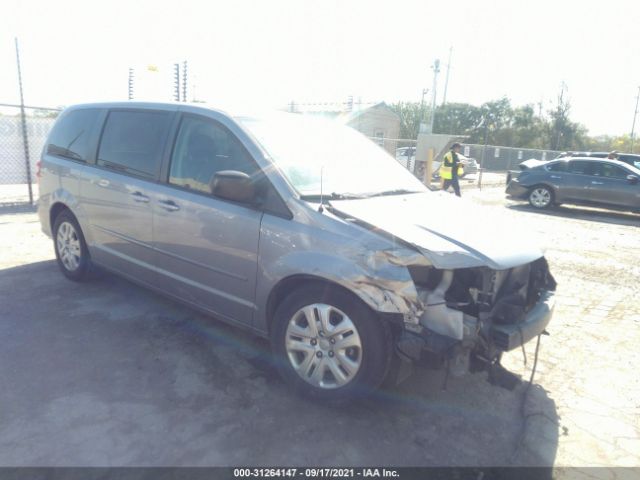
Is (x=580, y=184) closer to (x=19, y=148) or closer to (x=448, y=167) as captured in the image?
(x=448, y=167)

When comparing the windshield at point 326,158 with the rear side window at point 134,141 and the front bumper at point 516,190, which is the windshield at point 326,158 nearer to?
the rear side window at point 134,141

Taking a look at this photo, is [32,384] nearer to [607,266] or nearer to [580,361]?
[580,361]

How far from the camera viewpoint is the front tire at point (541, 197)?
1292 cm

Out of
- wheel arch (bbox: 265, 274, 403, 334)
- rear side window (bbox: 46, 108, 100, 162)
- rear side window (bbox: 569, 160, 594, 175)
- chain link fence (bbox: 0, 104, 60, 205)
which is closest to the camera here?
wheel arch (bbox: 265, 274, 403, 334)

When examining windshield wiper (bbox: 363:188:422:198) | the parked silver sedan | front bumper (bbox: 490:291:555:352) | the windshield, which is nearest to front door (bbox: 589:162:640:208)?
the parked silver sedan

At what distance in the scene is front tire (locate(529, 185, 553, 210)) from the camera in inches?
509

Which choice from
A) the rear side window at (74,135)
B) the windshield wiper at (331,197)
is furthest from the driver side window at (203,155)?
the rear side window at (74,135)

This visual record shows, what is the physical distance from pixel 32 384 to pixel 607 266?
7116 mm

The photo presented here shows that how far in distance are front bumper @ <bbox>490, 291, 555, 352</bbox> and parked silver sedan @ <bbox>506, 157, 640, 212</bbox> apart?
Result: 406 inches

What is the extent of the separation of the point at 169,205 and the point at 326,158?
1.27m

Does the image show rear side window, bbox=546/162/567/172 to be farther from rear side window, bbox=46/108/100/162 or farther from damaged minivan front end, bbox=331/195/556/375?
rear side window, bbox=46/108/100/162

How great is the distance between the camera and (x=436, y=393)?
11.0 feet

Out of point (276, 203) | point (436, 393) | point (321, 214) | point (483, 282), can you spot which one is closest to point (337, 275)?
point (321, 214)

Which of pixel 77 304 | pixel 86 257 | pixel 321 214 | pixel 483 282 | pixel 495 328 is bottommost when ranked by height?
pixel 77 304
